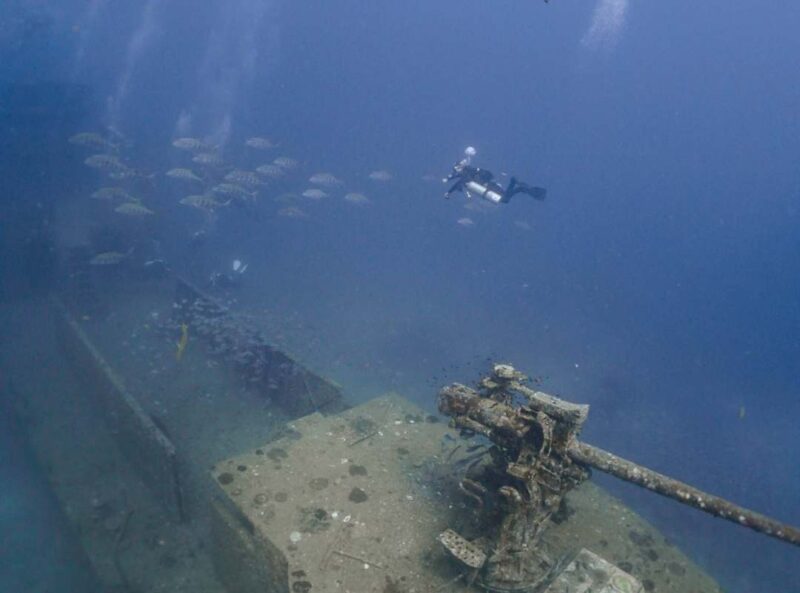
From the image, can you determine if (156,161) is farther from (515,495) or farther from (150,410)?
(515,495)

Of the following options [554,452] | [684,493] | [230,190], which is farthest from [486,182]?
[684,493]

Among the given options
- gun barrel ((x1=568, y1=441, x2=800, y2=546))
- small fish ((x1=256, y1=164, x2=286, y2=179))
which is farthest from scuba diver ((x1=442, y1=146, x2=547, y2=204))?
gun barrel ((x1=568, y1=441, x2=800, y2=546))

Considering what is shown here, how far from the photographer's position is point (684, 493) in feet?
12.3

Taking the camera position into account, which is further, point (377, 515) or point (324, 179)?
point (324, 179)

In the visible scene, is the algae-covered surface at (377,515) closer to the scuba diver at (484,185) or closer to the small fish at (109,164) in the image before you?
the scuba diver at (484,185)

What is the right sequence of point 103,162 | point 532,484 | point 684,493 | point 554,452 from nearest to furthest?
point 684,493 < point 532,484 < point 554,452 < point 103,162

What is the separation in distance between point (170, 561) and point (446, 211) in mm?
56150

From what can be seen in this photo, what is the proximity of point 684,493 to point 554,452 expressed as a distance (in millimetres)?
960

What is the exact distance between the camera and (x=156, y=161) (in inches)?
1217

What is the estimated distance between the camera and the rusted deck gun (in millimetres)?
3752

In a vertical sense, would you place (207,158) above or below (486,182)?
below

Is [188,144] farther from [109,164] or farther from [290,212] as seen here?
[290,212]

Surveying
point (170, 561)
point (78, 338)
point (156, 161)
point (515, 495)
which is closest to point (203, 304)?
point (78, 338)

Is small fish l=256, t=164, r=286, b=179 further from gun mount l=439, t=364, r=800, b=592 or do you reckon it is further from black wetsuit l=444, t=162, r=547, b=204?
gun mount l=439, t=364, r=800, b=592
